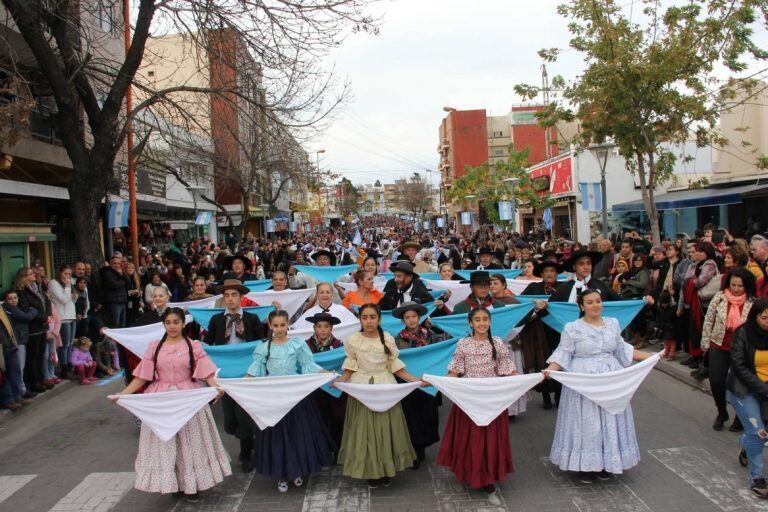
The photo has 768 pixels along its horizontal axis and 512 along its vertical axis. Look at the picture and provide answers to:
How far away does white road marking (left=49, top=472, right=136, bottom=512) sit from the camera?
5.96 m


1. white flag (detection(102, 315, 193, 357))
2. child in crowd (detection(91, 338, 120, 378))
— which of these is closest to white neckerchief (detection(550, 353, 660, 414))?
white flag (detection(102, 315, 193, 357))

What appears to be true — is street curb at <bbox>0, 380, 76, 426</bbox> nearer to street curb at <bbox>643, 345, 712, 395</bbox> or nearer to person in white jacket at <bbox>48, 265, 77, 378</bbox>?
person in white jacket at <bbox>48, 265, 77, 378</bbox>

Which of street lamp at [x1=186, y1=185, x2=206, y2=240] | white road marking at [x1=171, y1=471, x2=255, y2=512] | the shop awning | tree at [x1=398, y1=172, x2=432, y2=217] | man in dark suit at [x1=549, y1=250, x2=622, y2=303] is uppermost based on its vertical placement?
tree at [x1=398, y1=172, x2=432, y2=217]

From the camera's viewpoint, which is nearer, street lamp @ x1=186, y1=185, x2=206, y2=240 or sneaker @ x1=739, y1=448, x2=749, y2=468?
sneaker @ x1=739, y1=448, x2=749, y2=468

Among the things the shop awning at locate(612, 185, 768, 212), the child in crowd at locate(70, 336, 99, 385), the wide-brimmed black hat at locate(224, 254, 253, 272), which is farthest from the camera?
the shop awning at locate(612, 185, 768, 212)

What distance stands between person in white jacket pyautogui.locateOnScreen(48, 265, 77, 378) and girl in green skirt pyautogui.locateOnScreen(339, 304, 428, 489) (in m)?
6.62

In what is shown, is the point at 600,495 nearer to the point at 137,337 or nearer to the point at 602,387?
the point at 602,387

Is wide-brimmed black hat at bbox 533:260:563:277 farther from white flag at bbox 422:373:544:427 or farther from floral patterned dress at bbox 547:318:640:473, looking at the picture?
white flag at bbox 422:373:544:427

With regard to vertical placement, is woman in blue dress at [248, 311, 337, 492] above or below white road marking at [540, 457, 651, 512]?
above

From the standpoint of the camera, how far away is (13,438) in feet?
27.4

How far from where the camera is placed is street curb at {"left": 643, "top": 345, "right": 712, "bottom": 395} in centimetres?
930

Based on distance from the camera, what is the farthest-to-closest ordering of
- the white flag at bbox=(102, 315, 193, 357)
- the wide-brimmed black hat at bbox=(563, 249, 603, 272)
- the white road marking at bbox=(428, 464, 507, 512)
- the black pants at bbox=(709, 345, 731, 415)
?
1. the wide-brimmed black hat at bbox=(563, 249, 603, 272)
2. the white flag at bbox=(102, 315, 193, 357)
3. the black pants at bbox=(709, 345, 731, 415)
4. the white road marking at bbox=(428, 464, 507, 512)

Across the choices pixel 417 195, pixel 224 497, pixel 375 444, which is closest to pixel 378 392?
pixel 375 444

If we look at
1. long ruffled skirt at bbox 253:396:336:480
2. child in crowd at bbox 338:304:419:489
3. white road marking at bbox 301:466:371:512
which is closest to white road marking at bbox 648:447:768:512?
child in crowd at bbox 338:304:419:489
